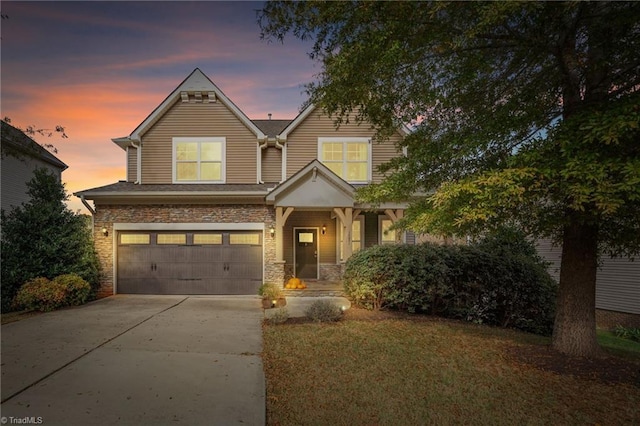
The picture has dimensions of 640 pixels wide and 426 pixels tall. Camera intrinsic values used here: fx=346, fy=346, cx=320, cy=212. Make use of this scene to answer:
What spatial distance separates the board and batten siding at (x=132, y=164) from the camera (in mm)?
14195

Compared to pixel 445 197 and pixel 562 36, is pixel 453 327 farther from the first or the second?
pixel 562 36

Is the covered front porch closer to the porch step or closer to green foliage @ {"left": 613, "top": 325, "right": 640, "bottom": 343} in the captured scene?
the porch step

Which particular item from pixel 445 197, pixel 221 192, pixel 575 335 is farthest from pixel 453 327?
pixel 221 192

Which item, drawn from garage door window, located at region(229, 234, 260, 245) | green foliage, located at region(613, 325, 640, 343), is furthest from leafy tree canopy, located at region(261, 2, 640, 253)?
green foliage, located at region(613, 325, 640, 343)

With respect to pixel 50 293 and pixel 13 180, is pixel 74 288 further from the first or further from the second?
pixel 13 180

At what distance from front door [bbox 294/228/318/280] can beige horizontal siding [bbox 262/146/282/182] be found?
2487mm

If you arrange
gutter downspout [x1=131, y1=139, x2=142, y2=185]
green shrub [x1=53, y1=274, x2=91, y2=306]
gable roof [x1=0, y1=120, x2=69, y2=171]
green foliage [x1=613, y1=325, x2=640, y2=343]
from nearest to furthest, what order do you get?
gable roof [x1=0, y1=120, x2=69, y2=171] < green shrub [x1=53, y1=274, x2=91, y2=306] < green foliage [x1=613, y1=325, x2=640, y2=343] < gutter downspout [x1=131, y1=139, x2=142, y2=185]

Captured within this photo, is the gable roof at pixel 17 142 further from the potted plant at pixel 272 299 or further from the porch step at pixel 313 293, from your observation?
the porch step at pixel 313 293

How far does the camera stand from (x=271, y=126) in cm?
1641

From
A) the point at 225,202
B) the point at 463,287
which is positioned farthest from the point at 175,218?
the point at 463,287

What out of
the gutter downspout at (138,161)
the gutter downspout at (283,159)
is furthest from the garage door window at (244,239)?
the gutter downspout at (138,161)

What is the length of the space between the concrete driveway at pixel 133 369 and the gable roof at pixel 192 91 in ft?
25.0

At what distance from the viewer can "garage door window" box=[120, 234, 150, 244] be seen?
13.0 metres

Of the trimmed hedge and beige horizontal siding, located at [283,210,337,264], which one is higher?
beige horizontal siding, located at [283,210,337,264]
